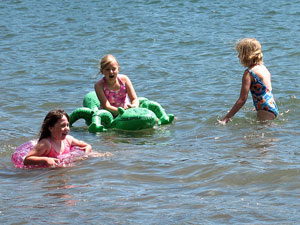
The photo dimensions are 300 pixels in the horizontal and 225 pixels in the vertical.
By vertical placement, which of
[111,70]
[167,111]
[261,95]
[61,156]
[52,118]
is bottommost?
[167,111]

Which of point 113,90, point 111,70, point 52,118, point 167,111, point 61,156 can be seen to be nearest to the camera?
point 52,118

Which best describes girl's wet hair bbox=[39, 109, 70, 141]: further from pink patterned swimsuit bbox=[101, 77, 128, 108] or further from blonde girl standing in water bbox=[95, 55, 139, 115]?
pink patterned swimsuit bbox=[101, 77, 128, 108]

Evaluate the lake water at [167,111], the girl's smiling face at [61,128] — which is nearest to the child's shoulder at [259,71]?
the lake water at [167,111]

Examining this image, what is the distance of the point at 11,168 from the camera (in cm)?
630

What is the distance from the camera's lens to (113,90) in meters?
8.20

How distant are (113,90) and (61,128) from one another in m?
2.18

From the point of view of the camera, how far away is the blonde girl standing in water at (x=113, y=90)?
800 centimetres

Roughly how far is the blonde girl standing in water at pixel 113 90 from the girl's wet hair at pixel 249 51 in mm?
1574

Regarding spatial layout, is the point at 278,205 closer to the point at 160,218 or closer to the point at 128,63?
the point at 160,218

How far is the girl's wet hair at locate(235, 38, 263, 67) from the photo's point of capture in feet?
24.1

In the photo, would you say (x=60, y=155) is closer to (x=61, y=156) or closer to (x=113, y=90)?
(x=61, y=156)

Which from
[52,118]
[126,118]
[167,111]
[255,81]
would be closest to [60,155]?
[52,118]

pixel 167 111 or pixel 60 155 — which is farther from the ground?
pixel 60 155

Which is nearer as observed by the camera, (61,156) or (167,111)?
(61,156)
